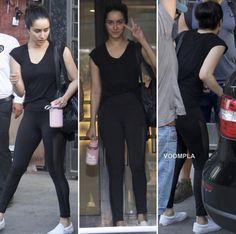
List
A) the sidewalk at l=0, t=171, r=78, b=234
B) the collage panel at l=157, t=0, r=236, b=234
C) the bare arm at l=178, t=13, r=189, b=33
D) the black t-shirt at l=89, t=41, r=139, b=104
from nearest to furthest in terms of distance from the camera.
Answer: the black t-shirt at l=89, t=41, r=139, b=104 → the collage panel at l=157, t=0, r=236, b=234 → the bare arm at l=178, t=13, r=189, b=33 → the sidewalk at l=0, t=171, r=78, b=234

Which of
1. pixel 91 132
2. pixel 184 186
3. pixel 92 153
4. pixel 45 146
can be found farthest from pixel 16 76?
pixel 184 186

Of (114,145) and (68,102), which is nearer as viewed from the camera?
(114,145)

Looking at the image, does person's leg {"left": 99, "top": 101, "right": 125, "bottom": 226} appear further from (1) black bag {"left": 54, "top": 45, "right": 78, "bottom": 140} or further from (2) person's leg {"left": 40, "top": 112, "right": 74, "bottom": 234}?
(2) person's leg {"left": 40, "top": 112, "right": 74, "bottom": 234}

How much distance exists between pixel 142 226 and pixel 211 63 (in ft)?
4.45

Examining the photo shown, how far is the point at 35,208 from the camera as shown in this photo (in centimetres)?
626

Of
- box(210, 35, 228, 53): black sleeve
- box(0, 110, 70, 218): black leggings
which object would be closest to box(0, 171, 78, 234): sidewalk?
box(0, 110, 70, 218): black leggings

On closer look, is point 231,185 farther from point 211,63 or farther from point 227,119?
point 211,63

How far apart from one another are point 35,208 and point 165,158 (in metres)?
1.73

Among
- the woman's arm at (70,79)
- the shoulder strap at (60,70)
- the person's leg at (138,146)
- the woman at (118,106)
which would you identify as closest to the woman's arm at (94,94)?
the woman at (118,106)

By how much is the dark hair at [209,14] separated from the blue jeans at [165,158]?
2.85 feet

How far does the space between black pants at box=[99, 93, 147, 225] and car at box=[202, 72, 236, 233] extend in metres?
0.67

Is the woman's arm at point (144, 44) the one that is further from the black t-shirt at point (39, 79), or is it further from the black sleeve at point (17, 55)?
the black sleeve at point (17, 55)

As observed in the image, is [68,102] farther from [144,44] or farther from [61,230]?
[61,230]

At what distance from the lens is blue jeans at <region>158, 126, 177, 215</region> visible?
508 centimetres
